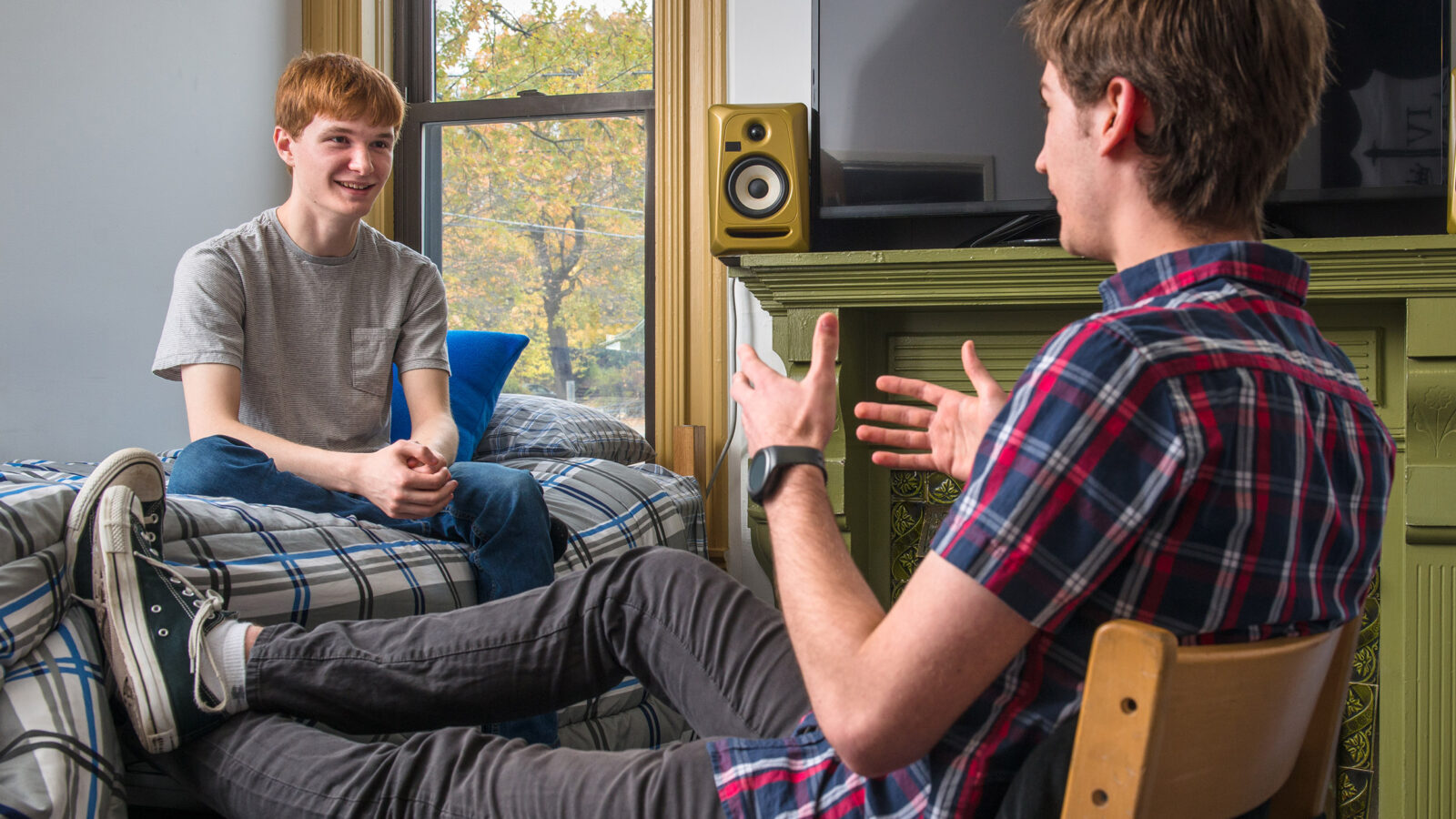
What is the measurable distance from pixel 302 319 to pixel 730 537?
126 cm

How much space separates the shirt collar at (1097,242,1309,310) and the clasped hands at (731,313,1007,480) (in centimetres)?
14

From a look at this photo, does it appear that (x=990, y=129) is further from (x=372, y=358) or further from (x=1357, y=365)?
(x=372, y=358)

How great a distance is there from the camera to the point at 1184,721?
1.65 ft

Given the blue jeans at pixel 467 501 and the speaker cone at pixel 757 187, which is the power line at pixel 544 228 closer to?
the speaker cone at pixel 757 187

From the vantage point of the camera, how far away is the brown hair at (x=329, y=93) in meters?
1.76

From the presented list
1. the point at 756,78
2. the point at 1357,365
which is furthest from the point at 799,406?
the point at 756,78

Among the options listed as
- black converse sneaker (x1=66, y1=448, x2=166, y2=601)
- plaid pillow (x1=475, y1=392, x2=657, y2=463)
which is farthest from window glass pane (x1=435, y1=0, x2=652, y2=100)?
black converse sneaker (x1=66, y1=448, x2=166, y2=601)

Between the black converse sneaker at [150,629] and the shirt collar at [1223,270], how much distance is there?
869 mm

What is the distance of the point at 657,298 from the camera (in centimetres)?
277

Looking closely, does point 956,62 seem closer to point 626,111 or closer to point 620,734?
point 626,111

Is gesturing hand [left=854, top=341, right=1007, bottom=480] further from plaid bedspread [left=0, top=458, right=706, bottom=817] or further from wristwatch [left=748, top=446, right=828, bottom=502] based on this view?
plaid bedspread [left=0, top=458, right=706, bottom=817]

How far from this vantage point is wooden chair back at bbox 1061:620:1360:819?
48 cm

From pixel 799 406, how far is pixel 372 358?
1.22 metres

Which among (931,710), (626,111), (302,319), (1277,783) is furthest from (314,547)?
(626,111)
